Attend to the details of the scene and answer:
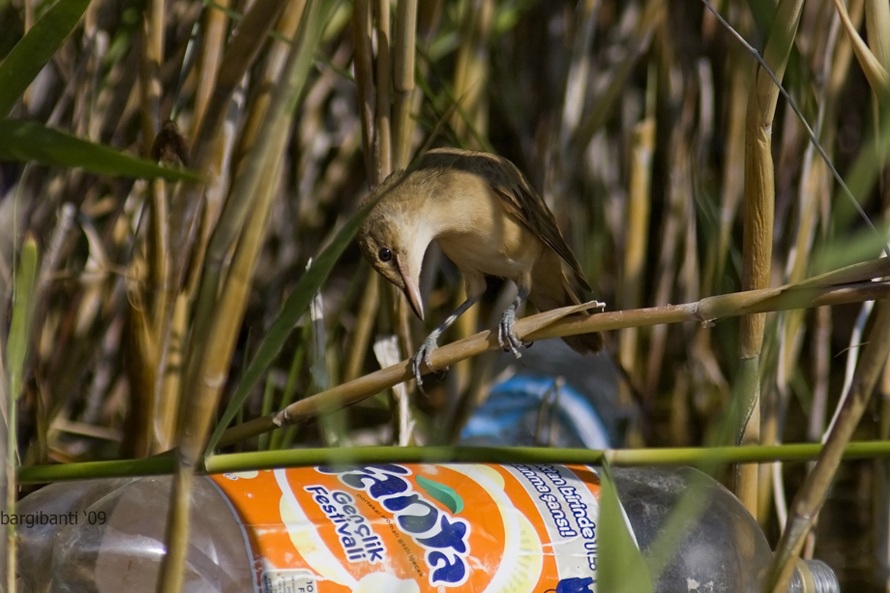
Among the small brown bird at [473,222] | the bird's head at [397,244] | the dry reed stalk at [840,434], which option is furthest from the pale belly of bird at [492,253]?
the dry reed stalk at [840,434]

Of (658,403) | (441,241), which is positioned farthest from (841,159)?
(441,241)

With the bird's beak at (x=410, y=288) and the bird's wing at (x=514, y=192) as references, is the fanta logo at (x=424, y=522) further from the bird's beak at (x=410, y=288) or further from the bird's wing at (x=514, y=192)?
the bird's wing at (x=514, y=192)

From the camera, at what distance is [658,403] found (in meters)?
1.87

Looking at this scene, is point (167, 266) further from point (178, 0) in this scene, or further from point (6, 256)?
point (178, 0)

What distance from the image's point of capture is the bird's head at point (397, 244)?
4.00 feet

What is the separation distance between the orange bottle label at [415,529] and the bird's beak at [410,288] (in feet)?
0.83

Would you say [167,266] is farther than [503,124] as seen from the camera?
No

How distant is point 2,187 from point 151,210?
0.20 metres

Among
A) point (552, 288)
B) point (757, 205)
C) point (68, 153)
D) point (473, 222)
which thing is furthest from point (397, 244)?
point (68, 153)

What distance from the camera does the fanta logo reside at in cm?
90

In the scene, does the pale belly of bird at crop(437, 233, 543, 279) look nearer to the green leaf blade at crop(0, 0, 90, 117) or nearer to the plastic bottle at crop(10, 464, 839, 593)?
the plastic bottle at crop(10, 464, 839, 593)

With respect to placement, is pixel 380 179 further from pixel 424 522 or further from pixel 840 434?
pixel 840 434

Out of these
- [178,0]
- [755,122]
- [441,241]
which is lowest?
[755,122]

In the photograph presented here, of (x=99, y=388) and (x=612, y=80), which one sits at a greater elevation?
(x=612, y=80)
